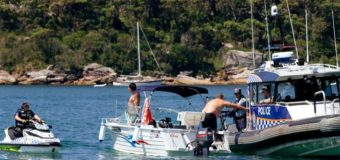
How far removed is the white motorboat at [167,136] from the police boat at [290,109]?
909mm

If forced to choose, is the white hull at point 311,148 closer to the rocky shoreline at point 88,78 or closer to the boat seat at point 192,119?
the boat seat at point 192,119

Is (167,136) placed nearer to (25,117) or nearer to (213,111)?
(213,111)

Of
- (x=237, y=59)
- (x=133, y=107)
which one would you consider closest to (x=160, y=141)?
(x=133, y=107)

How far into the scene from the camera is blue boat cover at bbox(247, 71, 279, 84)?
1114 inches

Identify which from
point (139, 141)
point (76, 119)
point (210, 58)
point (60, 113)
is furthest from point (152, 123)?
point (210, 58)

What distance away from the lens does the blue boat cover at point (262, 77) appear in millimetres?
28292

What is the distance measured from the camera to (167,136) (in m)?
28.4

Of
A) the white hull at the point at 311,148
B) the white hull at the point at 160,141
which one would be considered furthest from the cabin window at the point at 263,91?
the white hull at the point at 160,141

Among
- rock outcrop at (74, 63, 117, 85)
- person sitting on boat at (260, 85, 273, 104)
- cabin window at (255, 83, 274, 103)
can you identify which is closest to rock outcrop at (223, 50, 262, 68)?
rock outcrop at (74, 63, 117, 85)

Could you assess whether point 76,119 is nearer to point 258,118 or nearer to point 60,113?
point 60,113

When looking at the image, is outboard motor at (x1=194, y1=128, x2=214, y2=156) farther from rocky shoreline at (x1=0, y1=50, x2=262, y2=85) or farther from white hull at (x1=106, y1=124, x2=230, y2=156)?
rocky shoreline at (x1=0, y1=50, x2=262, y2=85)

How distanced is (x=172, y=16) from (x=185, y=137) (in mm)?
113072

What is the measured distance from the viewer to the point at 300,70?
28094 mm

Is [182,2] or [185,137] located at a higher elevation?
[182,2]
